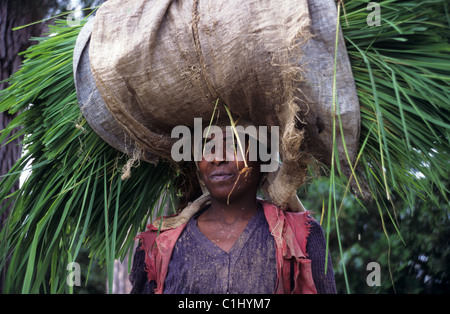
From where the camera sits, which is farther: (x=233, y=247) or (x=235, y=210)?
(x=235, y=210)

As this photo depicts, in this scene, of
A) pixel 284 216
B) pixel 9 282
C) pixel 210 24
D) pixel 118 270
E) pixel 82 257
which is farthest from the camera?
pixel 82 257

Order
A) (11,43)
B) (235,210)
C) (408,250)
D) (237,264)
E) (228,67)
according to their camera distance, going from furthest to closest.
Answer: (408,250)
(11,43)
(235,210)
(237,264)
(228,67)

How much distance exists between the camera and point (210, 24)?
1529 millimetres

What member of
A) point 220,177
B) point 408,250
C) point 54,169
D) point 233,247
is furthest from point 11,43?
point 408,250

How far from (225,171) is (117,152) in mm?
396

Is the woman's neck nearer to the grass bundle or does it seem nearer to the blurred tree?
the grass bundle

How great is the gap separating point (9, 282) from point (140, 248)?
438 mm

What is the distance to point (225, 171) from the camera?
1771mm

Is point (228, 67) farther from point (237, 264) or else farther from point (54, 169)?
point (54, 169)

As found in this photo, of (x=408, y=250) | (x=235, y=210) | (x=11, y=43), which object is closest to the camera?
(x=235, y=210)

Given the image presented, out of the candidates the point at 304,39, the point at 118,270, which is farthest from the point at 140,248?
the point at 118,270

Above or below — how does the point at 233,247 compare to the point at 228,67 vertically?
below

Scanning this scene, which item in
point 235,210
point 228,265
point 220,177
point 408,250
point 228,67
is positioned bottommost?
point 408,250
